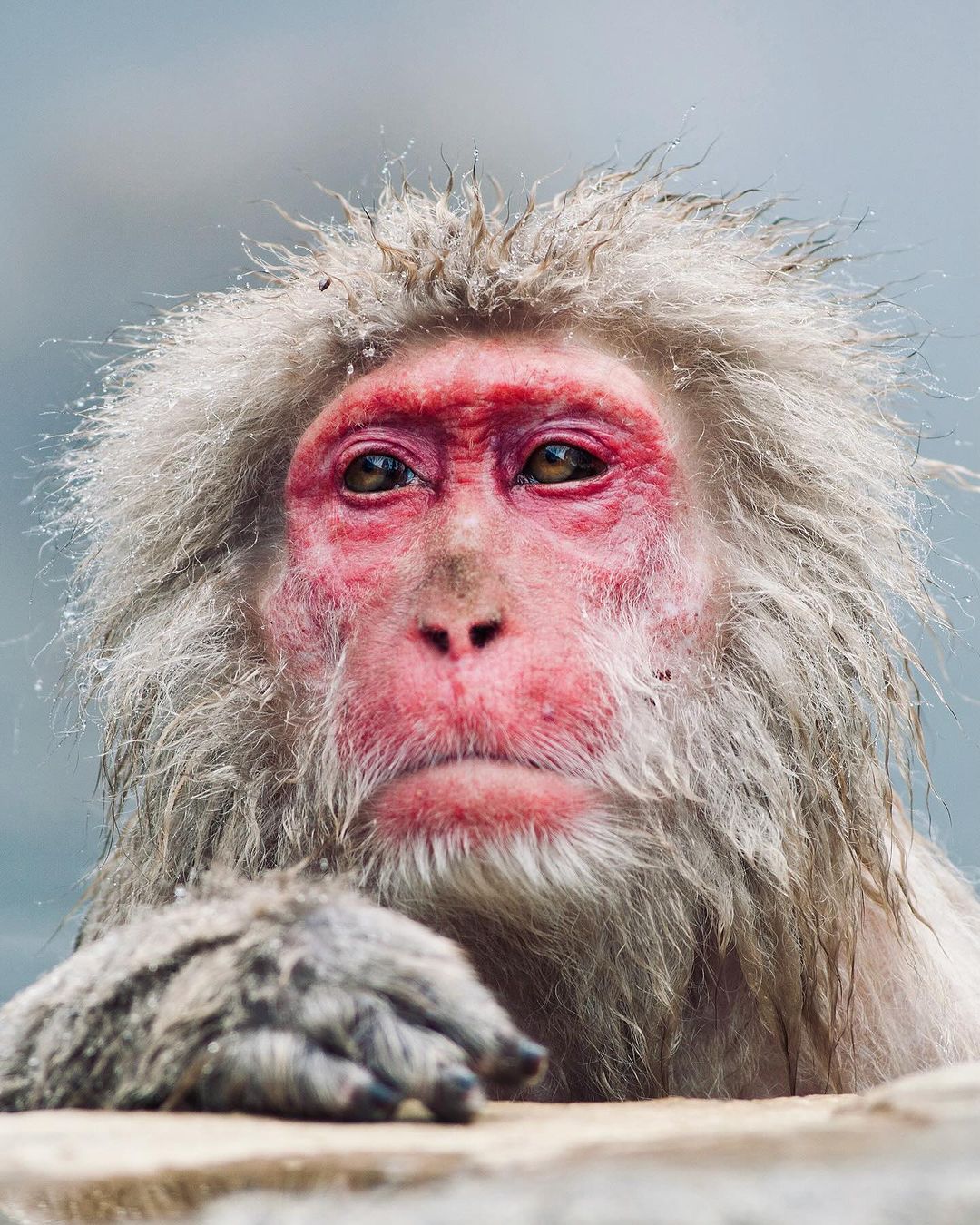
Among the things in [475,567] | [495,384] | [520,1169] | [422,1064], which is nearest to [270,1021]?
[422,1064]

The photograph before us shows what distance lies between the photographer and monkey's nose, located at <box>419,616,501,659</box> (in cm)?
244

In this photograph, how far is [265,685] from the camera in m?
2.94

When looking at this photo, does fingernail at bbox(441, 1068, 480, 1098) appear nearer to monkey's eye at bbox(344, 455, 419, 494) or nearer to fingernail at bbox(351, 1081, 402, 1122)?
fingernail at bbox(351, 1081, 402, 1122)

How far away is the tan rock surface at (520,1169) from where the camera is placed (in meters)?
1.05

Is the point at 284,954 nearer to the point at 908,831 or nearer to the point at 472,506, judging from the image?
the point at 472,506

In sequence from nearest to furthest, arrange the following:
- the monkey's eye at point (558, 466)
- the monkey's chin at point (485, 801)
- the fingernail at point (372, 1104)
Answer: the fingernail at point (372, 1104), the monkey's chin at point (485, 801), the monkey's eye at point (558, 466)

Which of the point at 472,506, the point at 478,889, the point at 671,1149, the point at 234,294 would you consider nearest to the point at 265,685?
the point at 472,506

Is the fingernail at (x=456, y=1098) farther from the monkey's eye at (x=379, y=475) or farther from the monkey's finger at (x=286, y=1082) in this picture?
the monkey's eye at (x=379, y=475)

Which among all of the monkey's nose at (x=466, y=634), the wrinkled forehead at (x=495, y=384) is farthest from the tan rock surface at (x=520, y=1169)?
the wrinkled forehead at (x=495, y=384)

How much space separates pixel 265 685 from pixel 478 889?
2.62 ft

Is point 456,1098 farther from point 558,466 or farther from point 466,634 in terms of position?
point 558,466

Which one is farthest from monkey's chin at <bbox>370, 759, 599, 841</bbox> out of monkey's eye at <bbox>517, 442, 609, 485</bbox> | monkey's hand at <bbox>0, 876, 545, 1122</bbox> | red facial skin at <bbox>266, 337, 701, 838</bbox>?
monkey's eye at <bbox>517, 442, 609, 485</bbox>

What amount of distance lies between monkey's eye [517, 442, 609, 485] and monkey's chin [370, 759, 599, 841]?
711 mm

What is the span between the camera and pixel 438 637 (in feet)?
8.11
